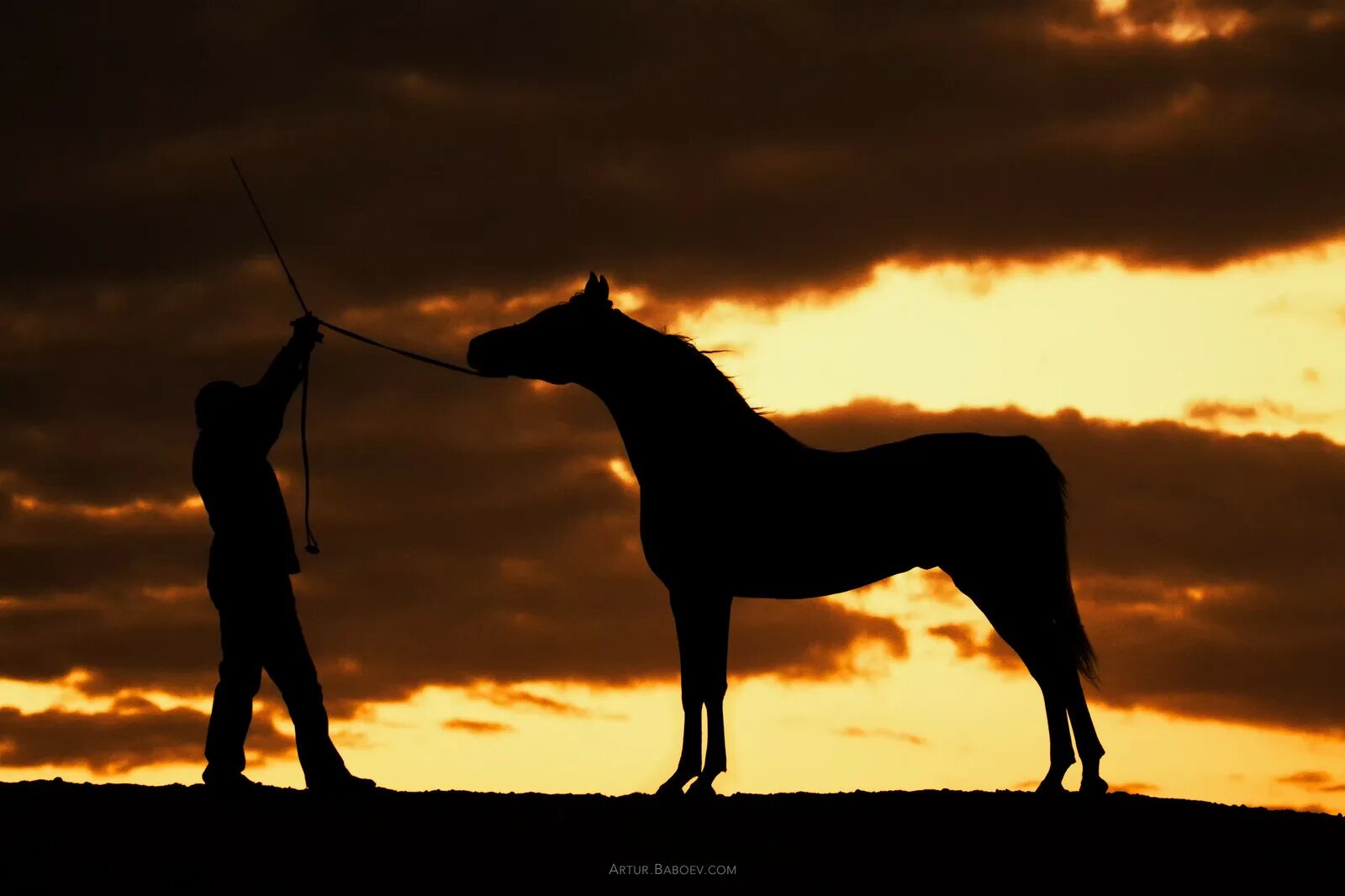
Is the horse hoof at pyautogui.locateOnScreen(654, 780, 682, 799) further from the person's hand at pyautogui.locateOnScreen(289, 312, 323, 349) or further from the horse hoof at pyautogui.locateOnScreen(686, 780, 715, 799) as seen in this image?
the person's hand at pyautogui.locateOnScreen(289, 312, 323, 349)

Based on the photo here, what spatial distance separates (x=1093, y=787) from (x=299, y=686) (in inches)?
209

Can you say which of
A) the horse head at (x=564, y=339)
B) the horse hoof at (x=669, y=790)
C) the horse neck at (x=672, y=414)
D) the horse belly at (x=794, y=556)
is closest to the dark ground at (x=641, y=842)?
the horse hoof at (x=669, y=790)

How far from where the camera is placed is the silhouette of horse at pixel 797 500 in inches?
457

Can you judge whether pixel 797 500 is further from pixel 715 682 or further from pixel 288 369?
pixel 288 369

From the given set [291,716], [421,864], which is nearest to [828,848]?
[421,864]

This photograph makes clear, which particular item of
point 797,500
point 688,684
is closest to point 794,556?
point 797,500

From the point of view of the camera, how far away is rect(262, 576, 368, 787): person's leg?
11.4 m

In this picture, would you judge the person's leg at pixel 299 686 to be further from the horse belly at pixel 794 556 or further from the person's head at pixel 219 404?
the horse belly at pixel 794 556

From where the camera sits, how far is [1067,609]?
1200cm

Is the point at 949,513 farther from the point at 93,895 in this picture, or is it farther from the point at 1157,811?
the point at 93,895

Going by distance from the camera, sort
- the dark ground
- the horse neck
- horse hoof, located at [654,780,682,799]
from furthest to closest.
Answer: the horse neck < horse hoof, located at [654,780,682,799] < the dark ground

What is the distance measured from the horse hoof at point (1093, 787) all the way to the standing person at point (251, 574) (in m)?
4.78

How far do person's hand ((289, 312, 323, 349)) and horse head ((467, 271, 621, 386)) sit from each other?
1.24 metres

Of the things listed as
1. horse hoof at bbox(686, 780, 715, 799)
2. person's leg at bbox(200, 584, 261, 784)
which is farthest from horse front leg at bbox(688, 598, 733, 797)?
person's leg at bbox(200, 584, 261, 784)
